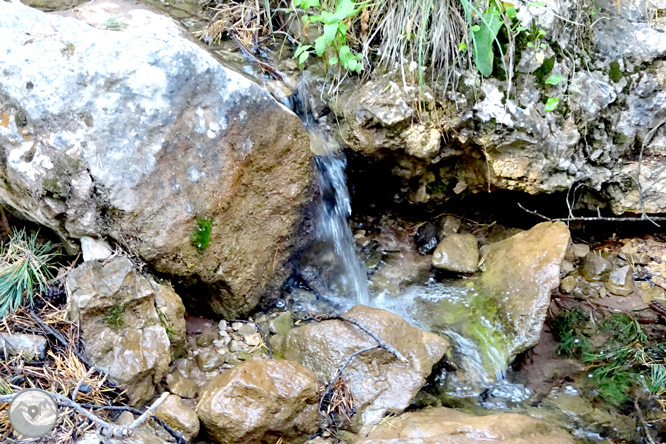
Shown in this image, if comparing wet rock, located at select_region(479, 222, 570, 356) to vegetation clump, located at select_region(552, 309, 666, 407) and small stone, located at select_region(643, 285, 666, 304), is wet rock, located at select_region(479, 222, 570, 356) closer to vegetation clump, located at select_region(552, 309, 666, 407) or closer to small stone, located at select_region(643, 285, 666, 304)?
vegetation clump, located at select_region(552, 309, 666, 407)

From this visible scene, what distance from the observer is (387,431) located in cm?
238

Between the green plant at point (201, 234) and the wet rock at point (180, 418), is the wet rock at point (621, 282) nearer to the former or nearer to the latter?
the green plant at point (201, 234)

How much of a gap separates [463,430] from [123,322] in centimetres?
169

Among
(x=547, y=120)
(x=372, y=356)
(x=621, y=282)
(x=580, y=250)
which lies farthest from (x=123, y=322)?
(x=621, y=282)

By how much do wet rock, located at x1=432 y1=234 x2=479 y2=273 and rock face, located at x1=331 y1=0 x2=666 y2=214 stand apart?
14.9 inches

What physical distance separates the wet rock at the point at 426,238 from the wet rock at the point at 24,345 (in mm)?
2578

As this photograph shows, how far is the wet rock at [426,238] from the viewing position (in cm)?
384

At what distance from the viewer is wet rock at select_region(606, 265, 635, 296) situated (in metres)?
3.57

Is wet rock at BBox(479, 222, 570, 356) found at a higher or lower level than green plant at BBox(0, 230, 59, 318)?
lower

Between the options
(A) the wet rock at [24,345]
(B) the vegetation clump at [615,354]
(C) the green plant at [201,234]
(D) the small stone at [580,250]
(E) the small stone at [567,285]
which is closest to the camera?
(A) the wet rock at [24,345]

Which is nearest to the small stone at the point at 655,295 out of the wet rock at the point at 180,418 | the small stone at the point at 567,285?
the small stone at the point at 567,285

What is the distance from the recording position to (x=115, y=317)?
7.83 feet

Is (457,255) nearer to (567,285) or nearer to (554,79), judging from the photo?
(567,285)

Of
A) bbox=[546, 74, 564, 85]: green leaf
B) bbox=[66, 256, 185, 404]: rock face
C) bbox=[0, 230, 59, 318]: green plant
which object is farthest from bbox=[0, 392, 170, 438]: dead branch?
bbox=[546, 74, 564, 85]: green leaf
